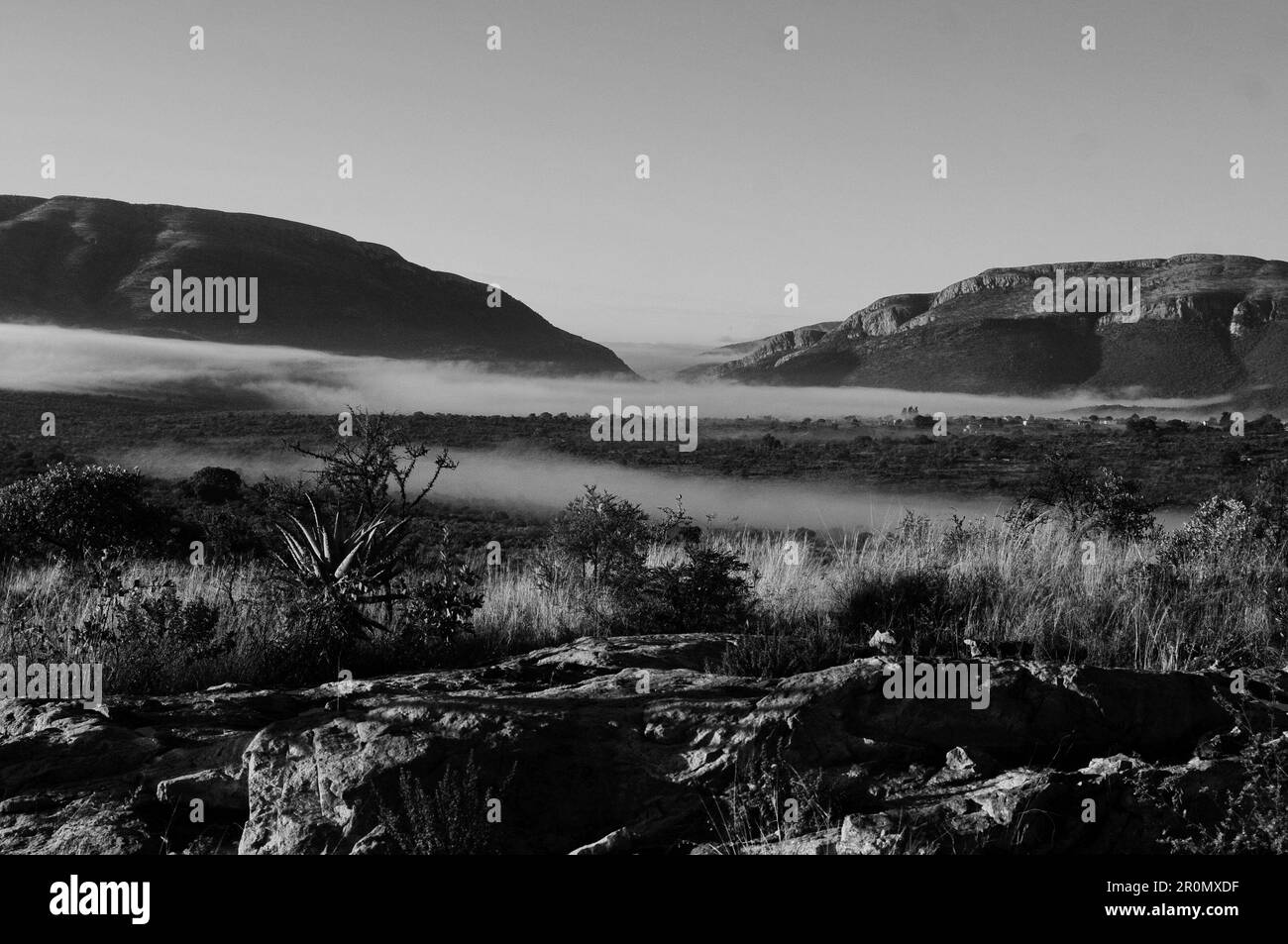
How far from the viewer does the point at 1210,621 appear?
779 centimetres

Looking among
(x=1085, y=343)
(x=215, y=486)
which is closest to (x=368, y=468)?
(x=215, y=486)

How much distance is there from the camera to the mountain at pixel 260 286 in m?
132

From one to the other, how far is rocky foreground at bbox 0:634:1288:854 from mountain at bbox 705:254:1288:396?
95401mm

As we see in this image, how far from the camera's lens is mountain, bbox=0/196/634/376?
132 metres

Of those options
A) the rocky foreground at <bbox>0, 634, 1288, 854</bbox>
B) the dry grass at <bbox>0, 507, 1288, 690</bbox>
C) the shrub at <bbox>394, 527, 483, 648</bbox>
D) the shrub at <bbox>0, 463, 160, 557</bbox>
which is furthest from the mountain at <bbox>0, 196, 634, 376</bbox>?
the rocky foreground at <bbox>0, 634, 1288, 854</bbox>

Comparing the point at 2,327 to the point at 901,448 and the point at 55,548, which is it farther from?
the point at 55,548

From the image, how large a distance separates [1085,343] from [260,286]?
99.5 metres

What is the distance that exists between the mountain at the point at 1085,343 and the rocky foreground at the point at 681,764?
9540 cm

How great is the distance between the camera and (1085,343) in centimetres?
10844

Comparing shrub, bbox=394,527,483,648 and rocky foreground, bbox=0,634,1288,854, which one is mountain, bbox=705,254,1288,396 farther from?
rocky foreground, bbox=0,634,1288,854

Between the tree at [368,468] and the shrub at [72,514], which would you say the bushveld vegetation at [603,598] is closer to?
the tree at [368,468]

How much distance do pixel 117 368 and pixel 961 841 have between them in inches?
3789

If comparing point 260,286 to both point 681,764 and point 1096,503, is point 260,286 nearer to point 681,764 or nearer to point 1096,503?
point 1096,503
